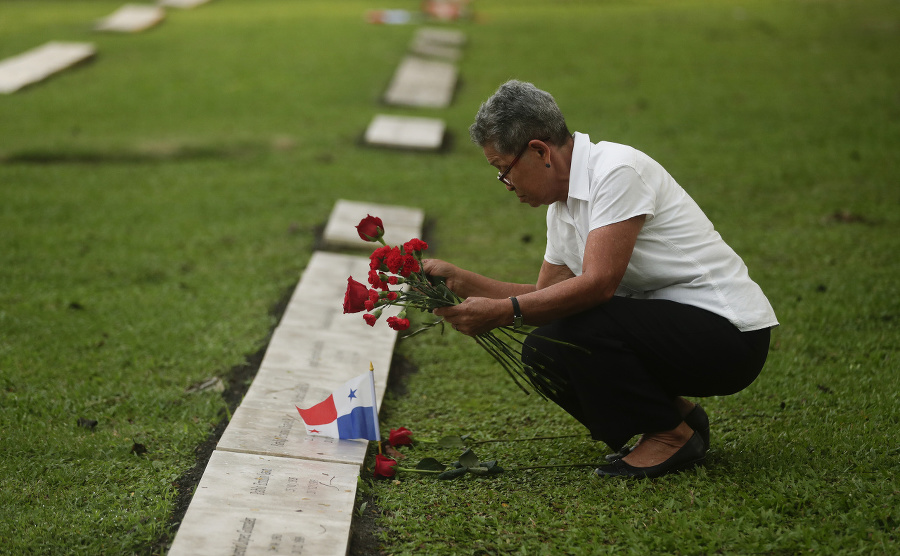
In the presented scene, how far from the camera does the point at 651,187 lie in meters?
2.34

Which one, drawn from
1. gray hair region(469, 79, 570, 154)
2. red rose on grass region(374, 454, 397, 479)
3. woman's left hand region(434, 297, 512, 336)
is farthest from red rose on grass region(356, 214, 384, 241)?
red rose on grass region(374, 454, 397, 479)

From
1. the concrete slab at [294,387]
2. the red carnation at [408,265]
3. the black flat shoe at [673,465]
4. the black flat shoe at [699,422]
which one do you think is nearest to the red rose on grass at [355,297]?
the red carnation at [408,265]

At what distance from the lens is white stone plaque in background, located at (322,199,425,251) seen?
473 centimetres

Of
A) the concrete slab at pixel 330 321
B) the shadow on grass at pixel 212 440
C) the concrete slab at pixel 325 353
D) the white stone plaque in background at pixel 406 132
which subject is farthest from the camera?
the white stone plaque in background at pixel 406 132

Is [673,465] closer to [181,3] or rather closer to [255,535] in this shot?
[255,535]

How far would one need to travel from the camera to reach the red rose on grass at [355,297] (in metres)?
2.35

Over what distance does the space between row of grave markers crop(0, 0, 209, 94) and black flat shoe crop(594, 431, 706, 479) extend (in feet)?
25.2

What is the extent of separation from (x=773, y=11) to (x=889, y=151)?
21.1 feet

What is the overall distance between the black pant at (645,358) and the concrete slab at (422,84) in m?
5.80

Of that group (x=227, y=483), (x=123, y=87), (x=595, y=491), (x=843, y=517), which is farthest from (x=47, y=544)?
(x=123, y=87)

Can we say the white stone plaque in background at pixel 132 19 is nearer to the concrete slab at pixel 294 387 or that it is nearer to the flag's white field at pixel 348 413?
the concrete slab at pixel 294 387

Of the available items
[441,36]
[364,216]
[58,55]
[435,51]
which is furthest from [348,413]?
[441,36]

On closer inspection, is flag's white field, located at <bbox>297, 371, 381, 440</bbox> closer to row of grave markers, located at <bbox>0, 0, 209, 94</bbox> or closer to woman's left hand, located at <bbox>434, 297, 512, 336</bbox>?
woman's left hand, located at <bbox>434, 297, 512, 336</bbox>

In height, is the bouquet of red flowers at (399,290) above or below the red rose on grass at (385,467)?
above
